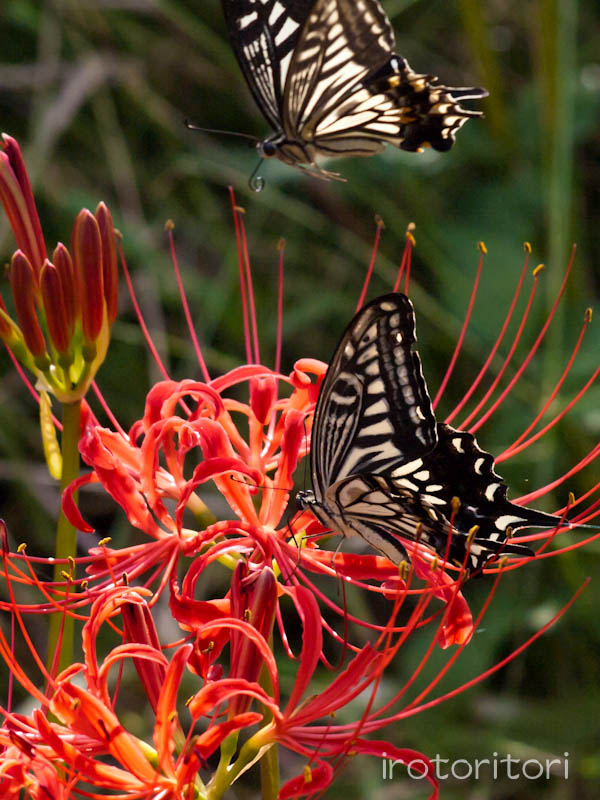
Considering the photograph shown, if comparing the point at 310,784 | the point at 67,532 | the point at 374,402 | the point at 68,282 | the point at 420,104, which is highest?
the point at 420,104

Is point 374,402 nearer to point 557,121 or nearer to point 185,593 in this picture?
point 185,593

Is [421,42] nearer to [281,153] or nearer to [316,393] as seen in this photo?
[281,153]

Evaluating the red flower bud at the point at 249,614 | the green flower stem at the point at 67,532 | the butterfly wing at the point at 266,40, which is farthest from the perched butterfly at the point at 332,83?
the red flower bud at the point at 249,614

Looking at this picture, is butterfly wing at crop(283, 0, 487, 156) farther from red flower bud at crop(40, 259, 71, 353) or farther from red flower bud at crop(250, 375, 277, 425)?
red flower bud at crop(40, 259, 71, 353)

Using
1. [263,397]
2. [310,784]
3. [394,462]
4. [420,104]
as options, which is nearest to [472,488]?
[394,462]

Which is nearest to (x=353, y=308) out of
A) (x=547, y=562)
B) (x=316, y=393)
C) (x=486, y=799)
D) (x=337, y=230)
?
(x=337, y=230)

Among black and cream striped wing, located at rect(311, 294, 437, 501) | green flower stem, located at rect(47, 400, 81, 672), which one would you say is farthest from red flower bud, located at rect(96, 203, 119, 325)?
black and cream striped wing, located at rect(311, 294, 437, 501)

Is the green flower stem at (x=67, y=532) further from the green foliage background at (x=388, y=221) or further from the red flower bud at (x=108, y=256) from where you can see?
the green foliage background at (x=388, y=221)
